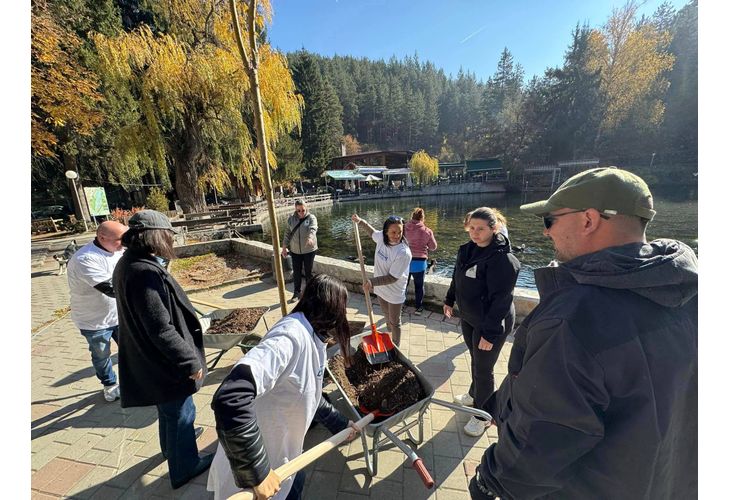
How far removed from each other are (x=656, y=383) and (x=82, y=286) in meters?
4.45

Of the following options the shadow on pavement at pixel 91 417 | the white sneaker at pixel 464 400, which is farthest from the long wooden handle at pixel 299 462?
the shadow on pavement at pixel 91 417

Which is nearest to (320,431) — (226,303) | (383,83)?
(226,303)

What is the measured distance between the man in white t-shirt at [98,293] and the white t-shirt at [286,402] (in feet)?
7.96

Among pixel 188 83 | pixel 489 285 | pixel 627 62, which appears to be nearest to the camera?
pixel 489 285

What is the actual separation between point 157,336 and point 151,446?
5.19 ft

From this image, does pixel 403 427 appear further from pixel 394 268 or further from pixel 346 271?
pixel 346 271

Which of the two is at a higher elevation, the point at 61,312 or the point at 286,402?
the point at 286,402

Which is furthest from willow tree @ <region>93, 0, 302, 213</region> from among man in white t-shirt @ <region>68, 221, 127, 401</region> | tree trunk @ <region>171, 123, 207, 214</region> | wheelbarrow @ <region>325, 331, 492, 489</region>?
wheelbarrow @ <region>325, 331, 492, 489</region>

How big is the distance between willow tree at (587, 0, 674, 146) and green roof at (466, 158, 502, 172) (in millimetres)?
13305

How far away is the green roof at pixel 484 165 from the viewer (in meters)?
50.0

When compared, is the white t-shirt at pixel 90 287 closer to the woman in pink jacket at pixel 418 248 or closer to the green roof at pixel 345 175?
the woman in pink jacket at pixel 418 248

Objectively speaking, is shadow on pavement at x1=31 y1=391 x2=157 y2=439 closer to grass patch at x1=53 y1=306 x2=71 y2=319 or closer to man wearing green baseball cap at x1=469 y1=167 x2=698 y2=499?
grass patch at x1=53 y1=306 x2=71 y2=319

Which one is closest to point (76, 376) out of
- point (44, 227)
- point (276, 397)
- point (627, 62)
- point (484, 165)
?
point (276, 397)

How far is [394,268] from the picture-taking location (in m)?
3.70
